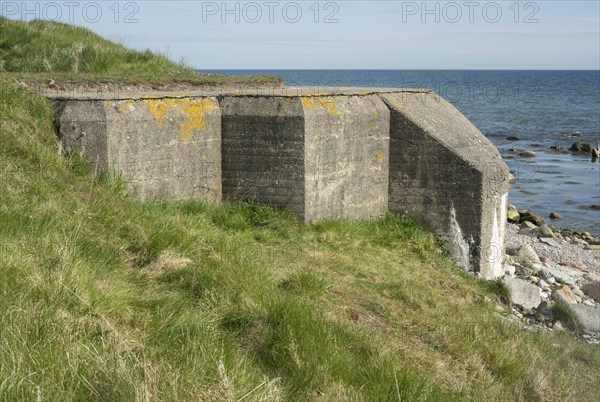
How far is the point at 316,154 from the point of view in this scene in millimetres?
8344

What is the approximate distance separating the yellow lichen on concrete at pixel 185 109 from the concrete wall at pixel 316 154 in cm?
1

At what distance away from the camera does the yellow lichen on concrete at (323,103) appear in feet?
27.2

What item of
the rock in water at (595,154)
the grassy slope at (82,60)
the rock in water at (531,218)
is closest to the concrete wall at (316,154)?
the grassy slope at (82,60)

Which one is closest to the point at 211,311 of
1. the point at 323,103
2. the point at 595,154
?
the point at 323,103

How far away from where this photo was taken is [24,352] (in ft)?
11.9

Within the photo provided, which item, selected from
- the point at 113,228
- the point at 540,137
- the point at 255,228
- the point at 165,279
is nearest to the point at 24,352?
the point at 165,279

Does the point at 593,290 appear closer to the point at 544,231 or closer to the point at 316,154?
the point at 316,154

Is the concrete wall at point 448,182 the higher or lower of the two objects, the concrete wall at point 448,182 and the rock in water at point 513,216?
the higher

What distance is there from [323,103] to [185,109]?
1509 millimetres

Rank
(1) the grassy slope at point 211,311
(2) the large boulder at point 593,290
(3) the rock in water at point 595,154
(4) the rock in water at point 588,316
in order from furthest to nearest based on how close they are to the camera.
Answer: (3) the rock in water at point 595,154
(2) the large boulder at point 593,290
(4) the rock in water at point 588,316
(1) the grassy slope at point 211,311

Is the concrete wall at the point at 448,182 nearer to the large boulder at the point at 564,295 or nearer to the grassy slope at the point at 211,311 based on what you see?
the large boulder at the point at 564,295

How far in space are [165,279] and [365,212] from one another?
4.14 m

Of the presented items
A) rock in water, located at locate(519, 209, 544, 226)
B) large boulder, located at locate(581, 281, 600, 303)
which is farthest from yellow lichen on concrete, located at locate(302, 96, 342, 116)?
rock in water, located at locate(519, 209, 544, 226)

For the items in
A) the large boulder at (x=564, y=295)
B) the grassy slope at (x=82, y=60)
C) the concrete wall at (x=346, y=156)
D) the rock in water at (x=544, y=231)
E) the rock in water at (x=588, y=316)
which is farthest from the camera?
→ the rock in water at (x=544, y=231)
